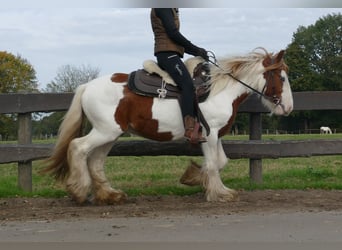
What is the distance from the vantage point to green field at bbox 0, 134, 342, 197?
7348 millimetres

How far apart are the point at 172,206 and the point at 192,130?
1.00 metres

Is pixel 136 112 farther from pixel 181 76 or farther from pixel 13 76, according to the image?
pixel 13 76

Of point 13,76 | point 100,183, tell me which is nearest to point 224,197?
point 100,183

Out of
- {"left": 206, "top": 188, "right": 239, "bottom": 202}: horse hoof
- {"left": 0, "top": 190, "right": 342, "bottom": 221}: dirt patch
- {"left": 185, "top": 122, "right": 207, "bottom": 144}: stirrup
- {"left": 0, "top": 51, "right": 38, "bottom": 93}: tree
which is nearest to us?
{"left": 0, "top": 190, "right": 342, "bottom": 221}: dirt patch

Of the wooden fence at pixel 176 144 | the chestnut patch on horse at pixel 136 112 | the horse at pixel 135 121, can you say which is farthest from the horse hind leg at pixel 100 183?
the wooden fence at pixel 176 144

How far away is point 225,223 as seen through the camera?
5.04 m

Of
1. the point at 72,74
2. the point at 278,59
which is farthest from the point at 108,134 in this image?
the point at 72,74

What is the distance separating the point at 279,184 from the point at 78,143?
128 inches

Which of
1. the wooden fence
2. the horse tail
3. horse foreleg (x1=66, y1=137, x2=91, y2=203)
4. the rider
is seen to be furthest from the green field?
the rider

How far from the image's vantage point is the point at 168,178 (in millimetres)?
9086

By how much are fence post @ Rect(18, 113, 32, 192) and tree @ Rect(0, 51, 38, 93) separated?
45.7m

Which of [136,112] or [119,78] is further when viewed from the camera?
[119,78]

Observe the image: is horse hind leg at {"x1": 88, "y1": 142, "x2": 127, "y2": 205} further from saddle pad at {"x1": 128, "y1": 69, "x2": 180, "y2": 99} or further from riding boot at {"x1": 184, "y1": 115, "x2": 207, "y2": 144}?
riding boot at {"x1": 184, "y1": 115, "x2": 207, "y2": 144}

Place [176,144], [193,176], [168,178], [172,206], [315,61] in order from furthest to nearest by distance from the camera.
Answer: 1. [315,61]
2. [168,178]
3. [176,144]
4. [193,176]
5. [172,206]
